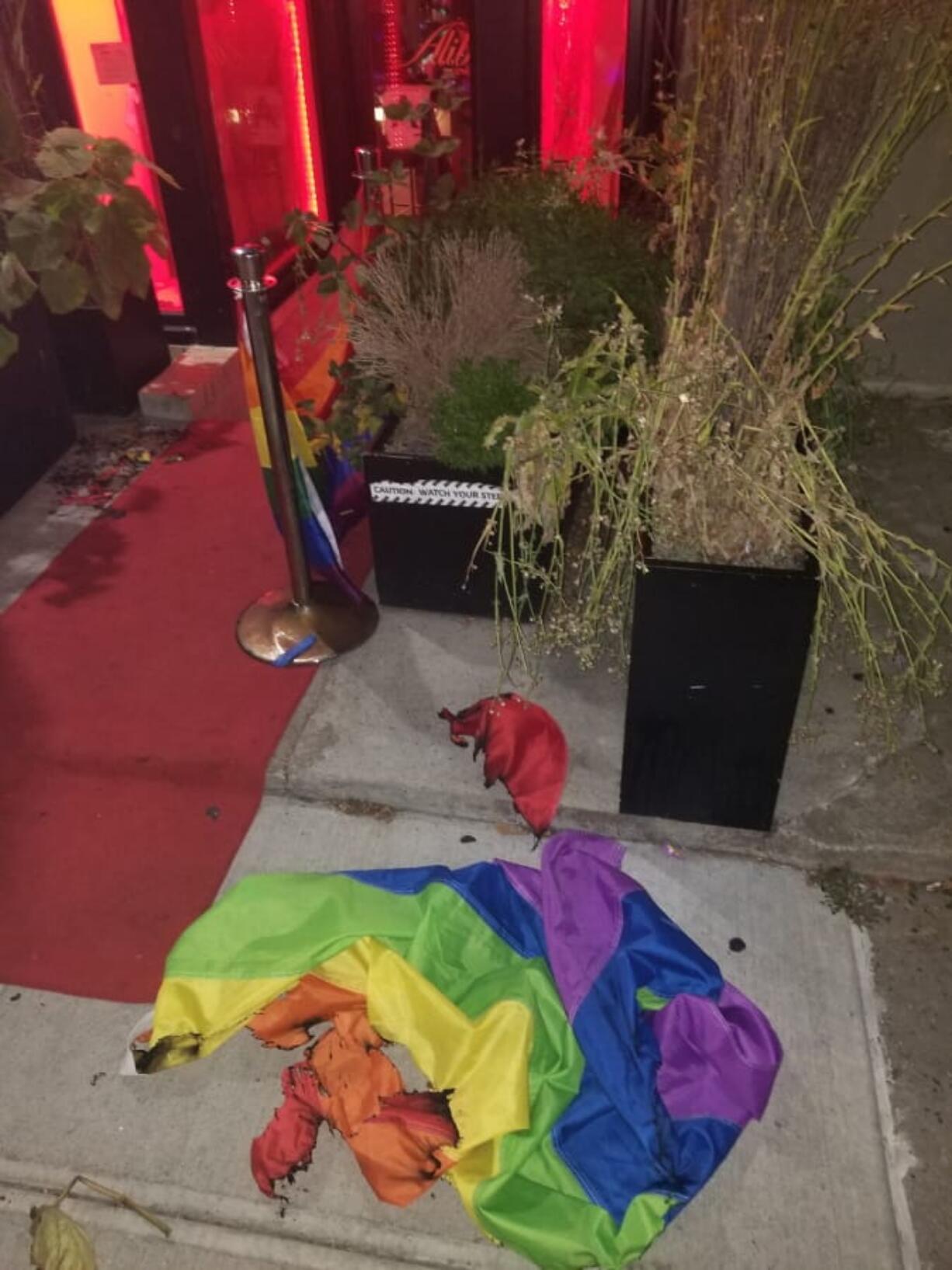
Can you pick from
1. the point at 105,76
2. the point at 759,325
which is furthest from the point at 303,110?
the point at 759,325

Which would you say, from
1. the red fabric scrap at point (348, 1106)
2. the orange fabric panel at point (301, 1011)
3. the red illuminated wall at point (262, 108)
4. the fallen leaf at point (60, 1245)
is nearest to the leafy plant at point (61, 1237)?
the fallen leaf at point (60, 1245)

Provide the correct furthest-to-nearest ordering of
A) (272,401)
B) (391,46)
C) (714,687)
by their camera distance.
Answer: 1. (391,46)
2. (272,401)
3. (714,687)

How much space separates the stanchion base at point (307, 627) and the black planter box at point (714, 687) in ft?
3.18

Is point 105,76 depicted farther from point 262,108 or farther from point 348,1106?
point 348,1106

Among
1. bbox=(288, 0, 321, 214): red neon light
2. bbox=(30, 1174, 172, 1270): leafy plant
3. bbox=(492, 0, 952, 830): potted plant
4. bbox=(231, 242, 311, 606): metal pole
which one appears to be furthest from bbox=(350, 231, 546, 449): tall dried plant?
bbox=(288, 0, 321, 214): red neon light

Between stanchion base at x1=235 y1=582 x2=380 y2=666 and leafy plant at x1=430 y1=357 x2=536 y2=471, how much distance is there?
559 millimetres

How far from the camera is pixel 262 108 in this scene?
5.08 m

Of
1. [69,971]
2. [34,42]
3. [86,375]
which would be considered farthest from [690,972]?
[34,42]

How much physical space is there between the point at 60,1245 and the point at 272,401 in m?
1.82

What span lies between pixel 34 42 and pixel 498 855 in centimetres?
337

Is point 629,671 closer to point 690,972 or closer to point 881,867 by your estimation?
point 690,972

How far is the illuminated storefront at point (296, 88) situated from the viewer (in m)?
4.10

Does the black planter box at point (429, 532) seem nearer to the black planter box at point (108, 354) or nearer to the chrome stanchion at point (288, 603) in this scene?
the chrome stanchion at point (288, 603)

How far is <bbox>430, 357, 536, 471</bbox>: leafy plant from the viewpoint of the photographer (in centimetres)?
255
